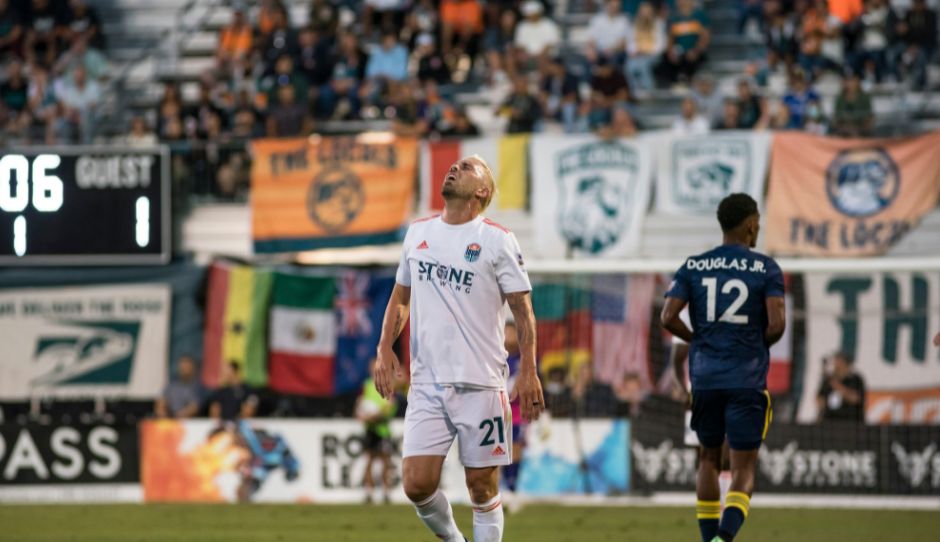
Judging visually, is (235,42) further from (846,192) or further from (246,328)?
(846,192)

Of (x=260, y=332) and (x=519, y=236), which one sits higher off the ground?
(x=519, y=236)

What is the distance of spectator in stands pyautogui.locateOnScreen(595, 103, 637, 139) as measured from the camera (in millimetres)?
20641

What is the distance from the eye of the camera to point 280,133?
2278 centimetres

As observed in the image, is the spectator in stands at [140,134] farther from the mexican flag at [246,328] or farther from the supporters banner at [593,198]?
the supporters banner at [593,198]

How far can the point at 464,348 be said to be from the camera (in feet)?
28.6

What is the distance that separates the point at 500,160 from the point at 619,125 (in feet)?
5.27

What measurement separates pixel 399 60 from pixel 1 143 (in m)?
5.78

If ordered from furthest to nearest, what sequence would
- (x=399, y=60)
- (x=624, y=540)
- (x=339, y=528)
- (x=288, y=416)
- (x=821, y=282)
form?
1. (x=399, y=60)
2. (x=288, y=416)
3. (x=821, y=282)
4. (x=339, y=528)
5. (x=624, y=540)

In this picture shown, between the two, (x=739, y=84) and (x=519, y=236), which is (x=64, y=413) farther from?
(x=739, y=84)

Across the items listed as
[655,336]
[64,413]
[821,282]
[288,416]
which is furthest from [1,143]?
[821,282]

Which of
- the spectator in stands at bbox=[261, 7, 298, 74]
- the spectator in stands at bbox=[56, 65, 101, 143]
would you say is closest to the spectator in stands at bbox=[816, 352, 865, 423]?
the spectator in stands at bbox=[261, 7, 298, 74]

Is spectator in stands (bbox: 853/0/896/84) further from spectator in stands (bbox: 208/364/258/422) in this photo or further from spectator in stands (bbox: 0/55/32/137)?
spectator in stands (bbox: 0/55/32/137)

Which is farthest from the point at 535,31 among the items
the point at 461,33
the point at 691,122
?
the point at 691,122

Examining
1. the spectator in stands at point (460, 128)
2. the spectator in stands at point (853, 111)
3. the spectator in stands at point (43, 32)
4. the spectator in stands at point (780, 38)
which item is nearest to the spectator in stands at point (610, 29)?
the spectator in stands at point (780, 38)
